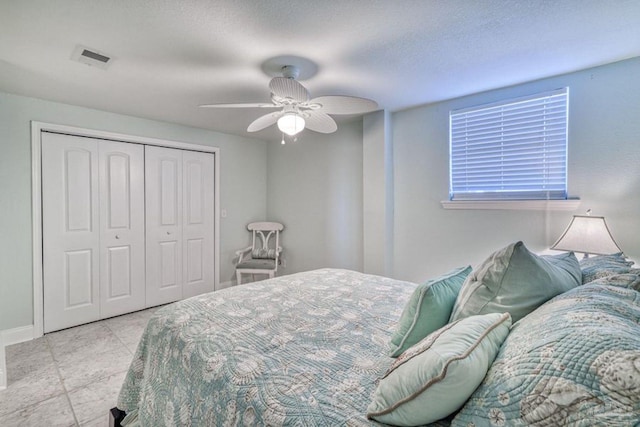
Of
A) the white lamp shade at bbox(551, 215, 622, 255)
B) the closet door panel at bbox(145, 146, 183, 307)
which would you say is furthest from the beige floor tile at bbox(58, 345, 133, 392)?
the white lamp shade at bbox(551, 215, 622, 255)

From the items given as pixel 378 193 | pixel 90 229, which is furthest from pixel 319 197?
pixel 90 229

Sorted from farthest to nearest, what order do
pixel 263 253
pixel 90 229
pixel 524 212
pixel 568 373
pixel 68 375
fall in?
pixel 263 253 < pixel 90 229 < pixel 524 212 < pixel 68 375 < pixel 568 373

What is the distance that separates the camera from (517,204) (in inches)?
103

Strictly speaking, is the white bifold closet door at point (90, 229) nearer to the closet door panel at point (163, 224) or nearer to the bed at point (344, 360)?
the closet door panel at point (163, 224)

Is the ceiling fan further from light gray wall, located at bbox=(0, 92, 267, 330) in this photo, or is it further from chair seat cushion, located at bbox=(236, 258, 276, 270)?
Answer: chair seat cushion, located at bbox=(236, 258, 276, 270)

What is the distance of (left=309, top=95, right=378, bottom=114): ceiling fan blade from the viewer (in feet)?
6.75

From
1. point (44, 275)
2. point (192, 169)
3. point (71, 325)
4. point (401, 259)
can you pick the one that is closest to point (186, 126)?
point (192, 169)

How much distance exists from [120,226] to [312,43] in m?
3.00

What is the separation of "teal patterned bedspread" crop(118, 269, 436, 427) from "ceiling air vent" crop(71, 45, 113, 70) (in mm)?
1747

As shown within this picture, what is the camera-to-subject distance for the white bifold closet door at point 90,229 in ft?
10.1

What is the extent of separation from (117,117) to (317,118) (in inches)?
97.7

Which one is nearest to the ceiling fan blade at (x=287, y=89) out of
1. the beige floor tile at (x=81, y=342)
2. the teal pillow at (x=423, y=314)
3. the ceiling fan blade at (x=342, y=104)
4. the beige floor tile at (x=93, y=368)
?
the ceiling fan blade at (x=342, y=104)

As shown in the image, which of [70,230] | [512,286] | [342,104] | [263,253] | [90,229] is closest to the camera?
[512,286]

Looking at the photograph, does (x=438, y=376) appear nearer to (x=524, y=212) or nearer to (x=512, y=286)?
(x=512, y=286)
